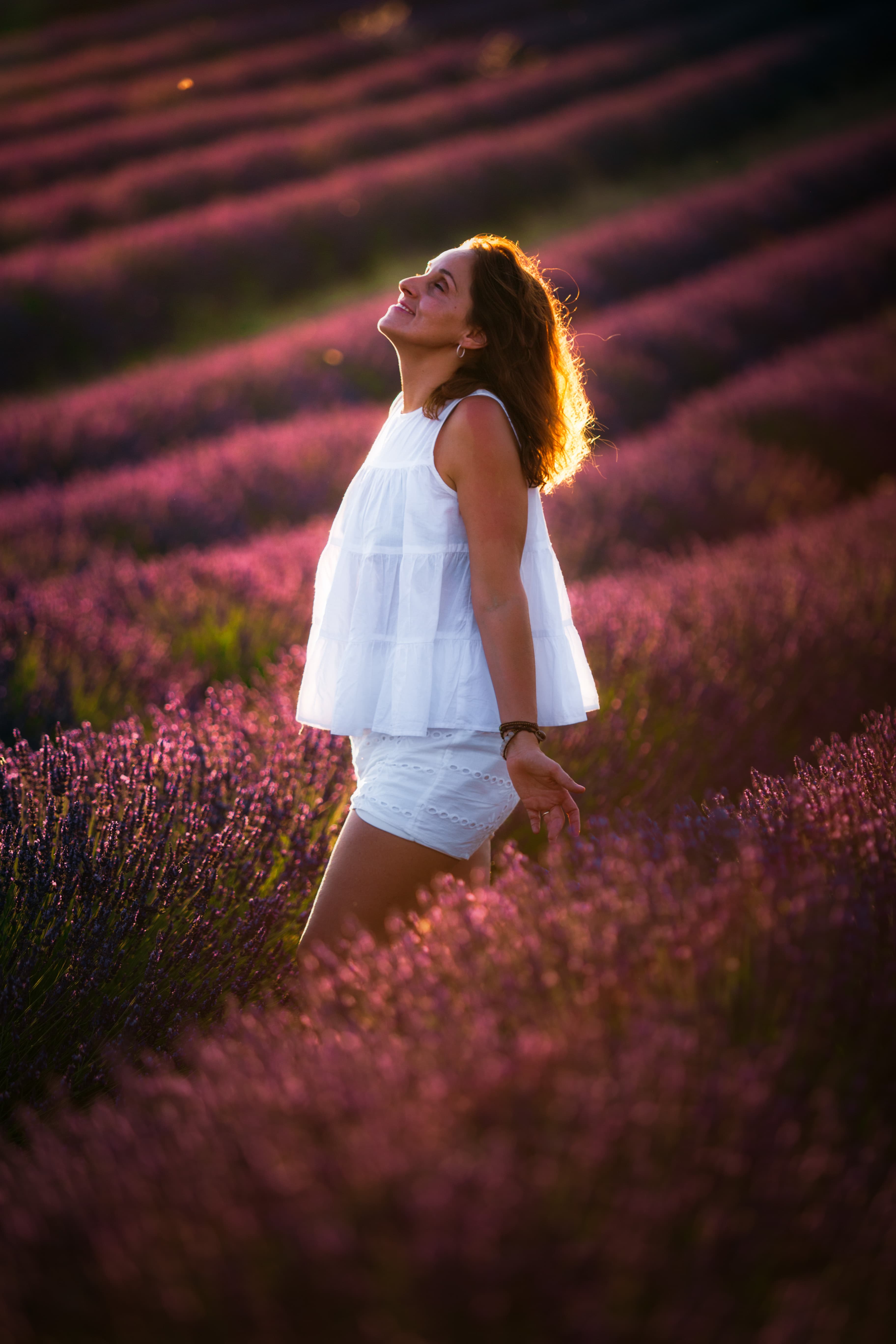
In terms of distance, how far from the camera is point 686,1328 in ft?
2.46

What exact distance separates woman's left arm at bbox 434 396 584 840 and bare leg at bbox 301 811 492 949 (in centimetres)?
21

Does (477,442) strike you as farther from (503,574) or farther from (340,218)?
(340,218)

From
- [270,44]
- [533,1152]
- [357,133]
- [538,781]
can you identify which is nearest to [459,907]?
[538,781]

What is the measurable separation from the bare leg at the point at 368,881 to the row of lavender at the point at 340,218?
8776mm

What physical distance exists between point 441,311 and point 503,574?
0.50 m

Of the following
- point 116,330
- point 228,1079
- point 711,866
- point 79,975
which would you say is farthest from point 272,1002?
point 116,330

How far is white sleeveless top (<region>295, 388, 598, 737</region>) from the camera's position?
1635 mm

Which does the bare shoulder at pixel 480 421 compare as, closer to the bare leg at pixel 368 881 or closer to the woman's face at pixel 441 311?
the woman's face at pixel 441 311

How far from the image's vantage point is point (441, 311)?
1706 millimetres

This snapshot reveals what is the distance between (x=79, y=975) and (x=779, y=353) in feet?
27.9

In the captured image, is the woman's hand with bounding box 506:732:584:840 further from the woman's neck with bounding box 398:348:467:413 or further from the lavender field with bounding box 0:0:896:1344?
the woman's neck with bounding box 398:348:467:413

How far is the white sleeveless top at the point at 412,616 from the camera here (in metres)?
1.63

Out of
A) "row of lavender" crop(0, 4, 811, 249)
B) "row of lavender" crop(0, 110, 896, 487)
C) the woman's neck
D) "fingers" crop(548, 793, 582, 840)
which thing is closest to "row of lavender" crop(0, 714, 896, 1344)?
"fingers" crop(548, 793, 582, 840)

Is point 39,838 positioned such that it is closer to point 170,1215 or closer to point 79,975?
point 79,975
